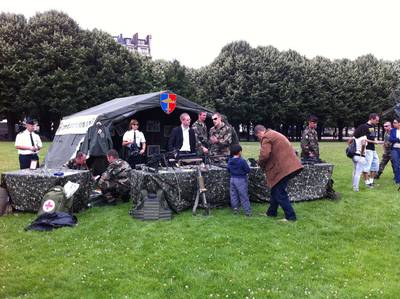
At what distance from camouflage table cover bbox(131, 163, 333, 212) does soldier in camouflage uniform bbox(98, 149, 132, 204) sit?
0.33 meters

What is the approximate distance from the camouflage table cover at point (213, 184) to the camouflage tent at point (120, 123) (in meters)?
2.95

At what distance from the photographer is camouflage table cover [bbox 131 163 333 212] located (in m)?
7.42

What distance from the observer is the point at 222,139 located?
9133 millimetres

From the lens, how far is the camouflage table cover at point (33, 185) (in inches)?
297

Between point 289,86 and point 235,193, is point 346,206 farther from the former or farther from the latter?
point 289,86

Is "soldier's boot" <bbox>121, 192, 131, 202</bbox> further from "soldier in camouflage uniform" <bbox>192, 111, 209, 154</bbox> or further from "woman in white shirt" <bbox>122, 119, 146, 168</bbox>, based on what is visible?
"soldier in camouflage uniform" <bbox>192, 111, 209, 154</bbox>

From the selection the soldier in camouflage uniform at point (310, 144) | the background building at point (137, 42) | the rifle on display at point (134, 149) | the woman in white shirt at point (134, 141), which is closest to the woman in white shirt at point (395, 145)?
the soldier in camouflage uniform at point (310, 144)

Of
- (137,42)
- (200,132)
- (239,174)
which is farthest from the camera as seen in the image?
(137,42)

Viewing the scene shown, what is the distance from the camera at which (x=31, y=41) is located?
2855 centimetres

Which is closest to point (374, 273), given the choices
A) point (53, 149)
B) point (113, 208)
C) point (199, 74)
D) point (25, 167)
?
point (113, 208)

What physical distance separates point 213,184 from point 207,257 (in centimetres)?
276

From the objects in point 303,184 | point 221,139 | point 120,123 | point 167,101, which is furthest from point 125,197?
point 303,184

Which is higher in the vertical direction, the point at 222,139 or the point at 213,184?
the point at 222,139

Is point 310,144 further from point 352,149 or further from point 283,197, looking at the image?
point 283,197
